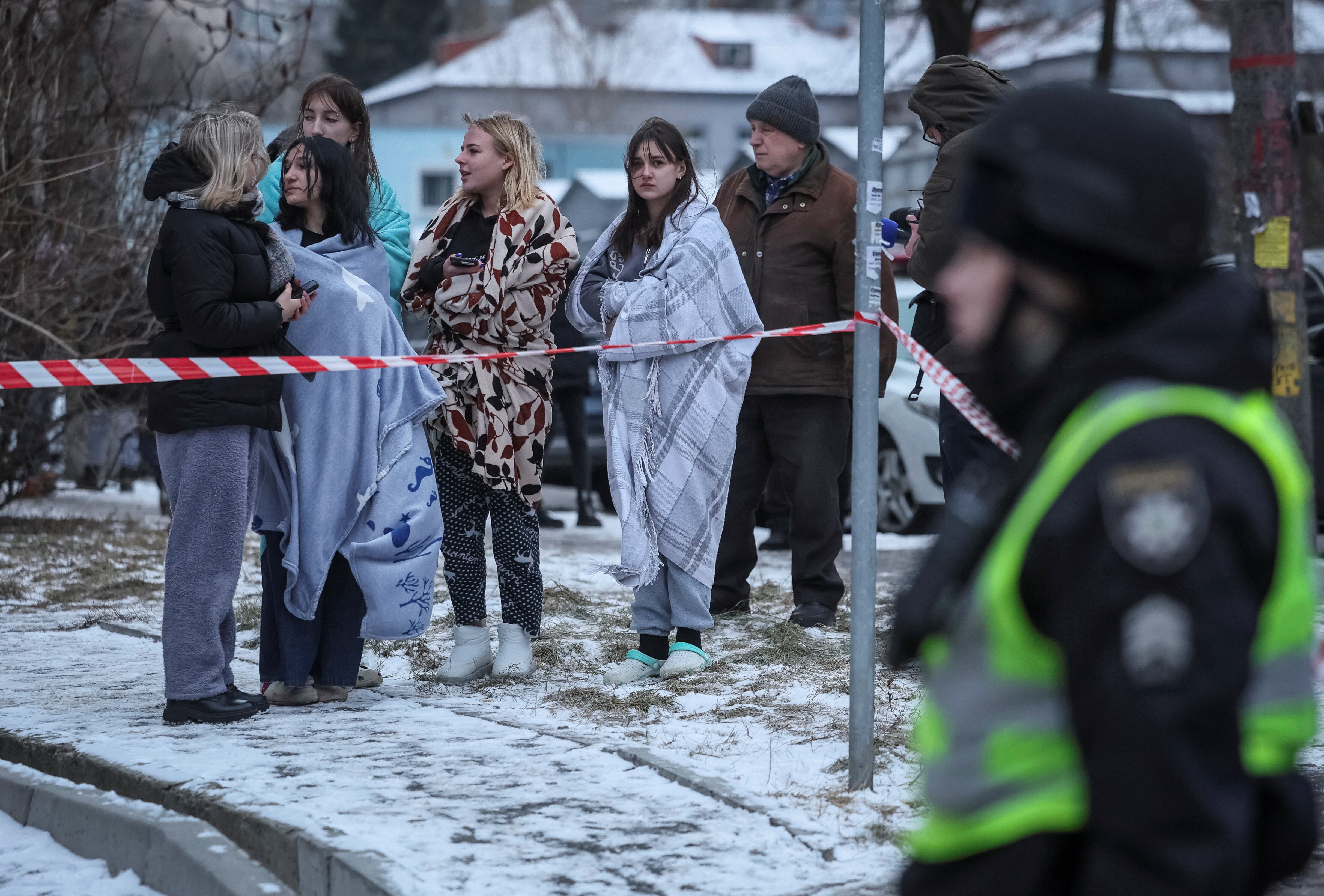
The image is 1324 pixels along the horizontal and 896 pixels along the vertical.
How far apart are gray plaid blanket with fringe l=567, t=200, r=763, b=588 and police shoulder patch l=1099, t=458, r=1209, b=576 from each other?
12.8ft

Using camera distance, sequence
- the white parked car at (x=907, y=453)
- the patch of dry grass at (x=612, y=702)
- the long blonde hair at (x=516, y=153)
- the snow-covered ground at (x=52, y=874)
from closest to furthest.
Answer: the snow-covered ground at (x=52, y=874)
the patch of dry grass at (x=612, y=702)
the long blonde hair at (x=516, y=153)
the white parked car at (x=907, y=453)

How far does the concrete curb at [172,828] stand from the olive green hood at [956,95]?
3.02m

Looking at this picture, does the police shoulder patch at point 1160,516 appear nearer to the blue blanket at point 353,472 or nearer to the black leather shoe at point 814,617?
the blue blanket at point 353,472

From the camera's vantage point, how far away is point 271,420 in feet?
14.8

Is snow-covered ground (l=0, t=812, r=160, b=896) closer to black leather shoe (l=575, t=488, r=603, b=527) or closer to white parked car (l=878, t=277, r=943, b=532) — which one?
white parked car (l=878, t=277, r=943, b=532)

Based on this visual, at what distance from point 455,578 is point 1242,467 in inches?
167

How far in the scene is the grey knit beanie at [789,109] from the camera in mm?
5926

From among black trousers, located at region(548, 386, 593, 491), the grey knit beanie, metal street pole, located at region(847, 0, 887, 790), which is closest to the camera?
metal street pole, located at region(847, 0, 887, 790)

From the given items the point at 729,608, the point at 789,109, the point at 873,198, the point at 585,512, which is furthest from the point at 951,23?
the point at 873,198

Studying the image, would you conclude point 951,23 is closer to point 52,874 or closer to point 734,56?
point 52,874

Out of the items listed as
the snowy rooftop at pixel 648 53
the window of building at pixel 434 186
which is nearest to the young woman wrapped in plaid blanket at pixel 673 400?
the snowy rooftop at pixel 648 53

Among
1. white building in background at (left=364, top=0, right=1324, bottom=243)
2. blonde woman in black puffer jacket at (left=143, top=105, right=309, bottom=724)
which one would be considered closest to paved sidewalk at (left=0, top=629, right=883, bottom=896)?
blonde woman in black puffer jacket at (left=143, top=105, right=309, bottom=724)

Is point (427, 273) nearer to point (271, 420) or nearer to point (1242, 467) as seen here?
point (271, 420)

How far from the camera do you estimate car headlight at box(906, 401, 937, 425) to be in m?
8.81
